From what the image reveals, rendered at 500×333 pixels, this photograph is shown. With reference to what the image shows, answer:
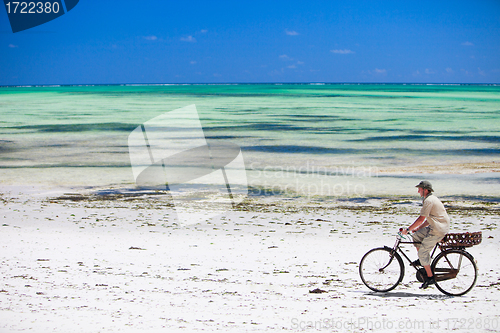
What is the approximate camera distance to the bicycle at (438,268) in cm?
657

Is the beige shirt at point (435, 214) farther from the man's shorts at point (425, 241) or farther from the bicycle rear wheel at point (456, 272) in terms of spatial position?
the bicycle rear wheel at point (456, 272)

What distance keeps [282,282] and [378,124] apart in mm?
34641

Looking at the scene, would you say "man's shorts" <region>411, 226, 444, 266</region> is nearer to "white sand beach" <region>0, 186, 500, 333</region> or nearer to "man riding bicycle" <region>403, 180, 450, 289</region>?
"man riding bicycle" <region>403, 180, 450, 289</region>

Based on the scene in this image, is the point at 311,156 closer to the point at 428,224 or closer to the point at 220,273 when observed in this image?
the point at 220,273

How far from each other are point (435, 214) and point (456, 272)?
0.97 m

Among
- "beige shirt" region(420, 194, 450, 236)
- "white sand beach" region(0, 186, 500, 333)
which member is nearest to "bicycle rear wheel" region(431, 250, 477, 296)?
"white sand beach" region(0, 186, 500, 333)

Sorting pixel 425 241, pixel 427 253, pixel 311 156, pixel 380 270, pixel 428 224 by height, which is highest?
pixel 428 224

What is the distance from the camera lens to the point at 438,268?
6.71m

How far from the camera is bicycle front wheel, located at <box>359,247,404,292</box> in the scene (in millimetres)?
6992

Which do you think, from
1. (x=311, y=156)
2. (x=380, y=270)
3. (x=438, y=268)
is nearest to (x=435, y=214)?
(x=438, y=268)

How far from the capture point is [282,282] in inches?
287

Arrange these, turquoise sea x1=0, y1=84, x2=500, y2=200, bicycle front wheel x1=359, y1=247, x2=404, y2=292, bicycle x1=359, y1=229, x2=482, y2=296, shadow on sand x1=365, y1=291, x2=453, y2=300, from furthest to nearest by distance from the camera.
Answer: turquoise sea x1=0, y1=84, x2=500, y2=200 → bicycle front wheel x1=359, y1=247, x2=404, y2=292 → shadow on sand x1=365, y1=291, x2=453, y2=300 → bicycle x1=359, y1=229, x2=482, y2=296

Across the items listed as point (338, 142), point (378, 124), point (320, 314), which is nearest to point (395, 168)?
point (338, 142)

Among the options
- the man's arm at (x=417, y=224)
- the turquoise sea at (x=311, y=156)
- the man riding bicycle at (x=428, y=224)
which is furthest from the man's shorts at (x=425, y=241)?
the turquoise sea at (x=311, y=156)
